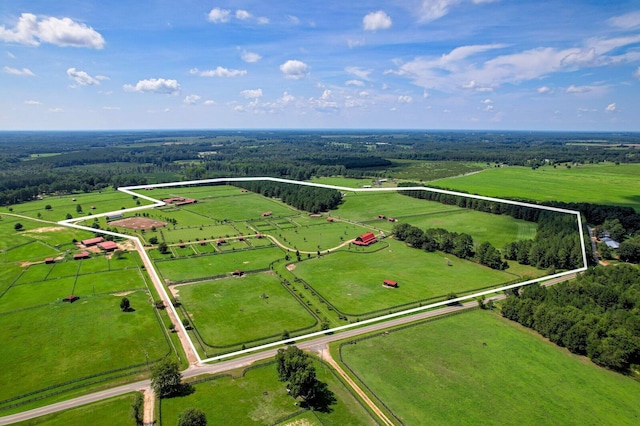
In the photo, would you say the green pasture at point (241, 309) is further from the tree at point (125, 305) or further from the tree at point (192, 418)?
the tree at point (192, 418)

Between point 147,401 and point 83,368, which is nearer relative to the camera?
point 147,401

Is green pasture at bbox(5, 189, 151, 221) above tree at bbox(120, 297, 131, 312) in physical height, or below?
above

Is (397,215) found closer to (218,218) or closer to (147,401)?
(218,218)

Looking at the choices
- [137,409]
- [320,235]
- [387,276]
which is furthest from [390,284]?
[137,409]

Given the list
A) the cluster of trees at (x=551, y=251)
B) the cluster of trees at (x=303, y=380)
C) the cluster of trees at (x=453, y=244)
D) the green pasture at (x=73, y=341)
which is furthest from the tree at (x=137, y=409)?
the cluster of trees at (x=551, y=251)

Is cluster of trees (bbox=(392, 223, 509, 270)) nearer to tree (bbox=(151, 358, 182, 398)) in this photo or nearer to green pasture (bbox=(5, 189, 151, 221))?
tree (bbox=(151, 358, 182, 398))

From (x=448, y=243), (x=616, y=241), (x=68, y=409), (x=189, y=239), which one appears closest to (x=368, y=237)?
(x=448, y=243)

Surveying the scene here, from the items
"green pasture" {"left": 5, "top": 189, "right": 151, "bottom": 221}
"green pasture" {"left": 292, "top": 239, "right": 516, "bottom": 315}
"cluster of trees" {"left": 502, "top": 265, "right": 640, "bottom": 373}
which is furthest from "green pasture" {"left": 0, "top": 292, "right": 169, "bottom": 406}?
"green pasture" {"left": 5, "top": 189, "right": 151, "bottom": 221}

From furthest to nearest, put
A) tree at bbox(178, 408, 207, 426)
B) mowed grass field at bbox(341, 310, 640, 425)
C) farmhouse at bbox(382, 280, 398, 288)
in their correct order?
1. farmhouse at bbox(382, 280, 398, 288)
2. mowed grass field at bbox(341, 310, 640, 425)
3. tree at bbox(178, 408, 207, 426)
